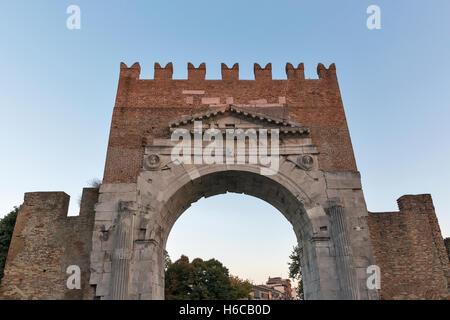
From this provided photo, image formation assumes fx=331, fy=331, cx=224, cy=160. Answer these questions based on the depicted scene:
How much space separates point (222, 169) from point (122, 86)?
5607 millimetres

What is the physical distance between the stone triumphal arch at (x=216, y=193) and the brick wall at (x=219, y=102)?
0.04 m

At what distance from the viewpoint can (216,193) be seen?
13516 mm

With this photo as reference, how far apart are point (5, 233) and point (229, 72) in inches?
420

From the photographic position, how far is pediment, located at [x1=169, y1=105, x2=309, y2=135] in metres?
12.2

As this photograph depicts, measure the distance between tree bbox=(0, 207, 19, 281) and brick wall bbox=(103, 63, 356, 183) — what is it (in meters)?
4.48

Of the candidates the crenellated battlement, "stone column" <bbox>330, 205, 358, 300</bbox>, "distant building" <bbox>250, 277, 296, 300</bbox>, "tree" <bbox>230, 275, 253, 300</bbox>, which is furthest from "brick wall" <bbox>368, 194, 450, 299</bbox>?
"distant building" <bbox>250, 277, 296, 300</bbox>

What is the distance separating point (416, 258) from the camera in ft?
35.0

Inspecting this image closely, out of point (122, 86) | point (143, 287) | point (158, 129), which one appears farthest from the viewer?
point (122, 86)

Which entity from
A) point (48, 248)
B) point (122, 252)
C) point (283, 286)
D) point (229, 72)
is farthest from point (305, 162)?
point (283, 286)

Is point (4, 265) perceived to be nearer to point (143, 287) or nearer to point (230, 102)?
point (143, 287)

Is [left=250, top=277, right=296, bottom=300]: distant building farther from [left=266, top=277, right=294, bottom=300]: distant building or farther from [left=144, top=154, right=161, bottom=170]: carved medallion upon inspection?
[left=144, top=154, right=161, bottom=170]: carved medallion

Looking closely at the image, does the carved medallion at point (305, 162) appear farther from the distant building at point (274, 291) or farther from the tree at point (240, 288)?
the distant building at point (274, 291)
